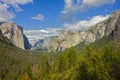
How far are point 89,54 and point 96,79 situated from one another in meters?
6.31

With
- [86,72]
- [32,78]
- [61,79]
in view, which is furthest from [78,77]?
[32,78]

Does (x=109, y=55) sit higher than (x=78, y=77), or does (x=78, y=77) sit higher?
(x=109, y=55)

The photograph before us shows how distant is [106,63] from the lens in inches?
3125

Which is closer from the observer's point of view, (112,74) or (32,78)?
(112,74)

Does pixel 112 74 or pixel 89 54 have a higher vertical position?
pixel 89 54

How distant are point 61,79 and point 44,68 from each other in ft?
160

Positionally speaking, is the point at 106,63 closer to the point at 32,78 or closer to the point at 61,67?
the point at 61,67

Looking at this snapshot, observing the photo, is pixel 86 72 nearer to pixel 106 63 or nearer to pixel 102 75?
pixel 102 75

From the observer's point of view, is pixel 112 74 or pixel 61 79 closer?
pixel 112 74

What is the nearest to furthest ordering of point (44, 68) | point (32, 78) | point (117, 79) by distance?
point (117, 79)
point (32, 78)
point (44, 68)

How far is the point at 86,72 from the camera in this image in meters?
68.4

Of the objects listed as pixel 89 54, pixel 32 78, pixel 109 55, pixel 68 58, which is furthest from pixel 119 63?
pixel 32 78

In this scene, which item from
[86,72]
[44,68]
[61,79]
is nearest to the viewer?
[86,72]

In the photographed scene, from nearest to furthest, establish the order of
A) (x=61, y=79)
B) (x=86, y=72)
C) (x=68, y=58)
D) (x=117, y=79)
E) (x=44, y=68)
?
(x=86, y=72), (x=117, y=79), (x=61, y=79), (x=68, y=58), (x=44, y=68)
